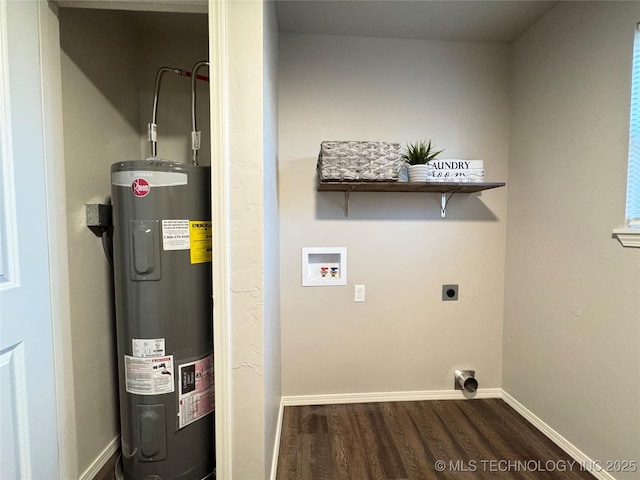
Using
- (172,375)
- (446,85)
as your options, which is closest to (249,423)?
(172,375)

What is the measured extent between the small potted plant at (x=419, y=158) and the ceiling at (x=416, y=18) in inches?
27.6

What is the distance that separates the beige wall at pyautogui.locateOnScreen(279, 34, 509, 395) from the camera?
1.83 meters

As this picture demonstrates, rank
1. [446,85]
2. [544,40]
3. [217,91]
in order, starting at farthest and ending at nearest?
[446,85]
[544,40]
[217,91]

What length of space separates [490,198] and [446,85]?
0.84 m

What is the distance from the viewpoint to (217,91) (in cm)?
97

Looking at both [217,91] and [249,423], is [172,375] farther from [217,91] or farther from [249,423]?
[217,91]

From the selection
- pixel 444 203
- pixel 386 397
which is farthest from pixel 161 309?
pixel 444 203

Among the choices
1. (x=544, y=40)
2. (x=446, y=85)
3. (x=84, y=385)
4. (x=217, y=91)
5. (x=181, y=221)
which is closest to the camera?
(x=217, y=91)

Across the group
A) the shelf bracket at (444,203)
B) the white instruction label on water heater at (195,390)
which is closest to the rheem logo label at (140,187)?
the white instruction label on water heater at (195,390)

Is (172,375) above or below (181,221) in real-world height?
below

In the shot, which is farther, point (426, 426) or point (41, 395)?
point (426, 426)

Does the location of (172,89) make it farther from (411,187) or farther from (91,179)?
(411,187)

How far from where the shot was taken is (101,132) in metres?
1.39

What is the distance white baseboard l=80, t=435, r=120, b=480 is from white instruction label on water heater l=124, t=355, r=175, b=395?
579mm
